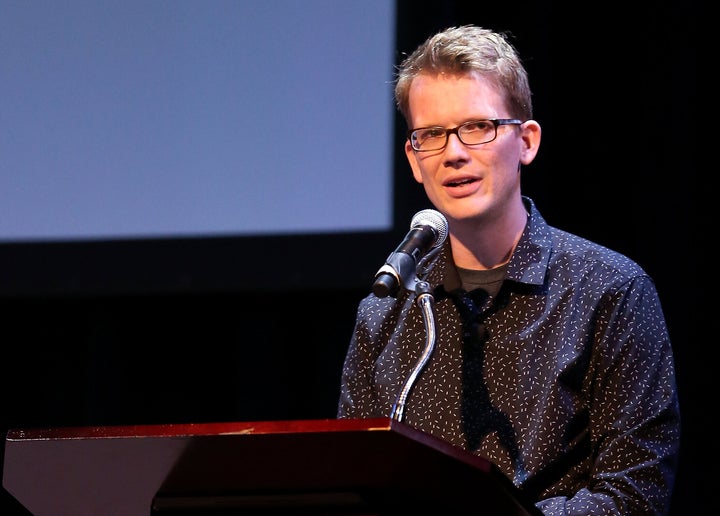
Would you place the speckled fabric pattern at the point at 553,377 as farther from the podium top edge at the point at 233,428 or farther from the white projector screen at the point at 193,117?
the white projector screen at the point at 193,117

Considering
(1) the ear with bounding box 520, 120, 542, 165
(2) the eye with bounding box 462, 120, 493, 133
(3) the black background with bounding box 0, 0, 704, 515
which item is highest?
(2) the eye with bounding box 462, 120, 493, 133

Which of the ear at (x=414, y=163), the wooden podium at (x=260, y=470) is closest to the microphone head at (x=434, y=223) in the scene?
the ear at (x=414, y=163)

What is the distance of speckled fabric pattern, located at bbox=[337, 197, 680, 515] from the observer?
5.77 feet

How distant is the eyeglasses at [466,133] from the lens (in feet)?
6.39

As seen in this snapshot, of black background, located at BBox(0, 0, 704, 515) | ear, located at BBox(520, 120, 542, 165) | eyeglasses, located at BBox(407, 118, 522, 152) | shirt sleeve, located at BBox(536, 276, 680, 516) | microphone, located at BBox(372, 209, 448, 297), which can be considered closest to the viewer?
microphone, located at BBox(372, 209, 448, 297)

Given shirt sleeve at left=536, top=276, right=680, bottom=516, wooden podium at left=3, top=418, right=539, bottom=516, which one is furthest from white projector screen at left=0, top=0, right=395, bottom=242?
wooden podium at left=3, top=418, right=539, bottom=516

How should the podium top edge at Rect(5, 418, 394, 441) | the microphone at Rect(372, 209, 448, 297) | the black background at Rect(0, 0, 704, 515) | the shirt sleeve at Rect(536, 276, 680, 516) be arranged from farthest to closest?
the black background at Rect(0, 0, 704, 515) < the shirt sleeve at Rect(536, 276, 680, 516) < the microphone at Rect(372, 209, 448, 297) < the podium top edge at Rect(5, 418, 394, 441)

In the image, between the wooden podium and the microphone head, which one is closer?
the wooden podium

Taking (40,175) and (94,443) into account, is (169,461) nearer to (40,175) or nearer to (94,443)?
(94,443)

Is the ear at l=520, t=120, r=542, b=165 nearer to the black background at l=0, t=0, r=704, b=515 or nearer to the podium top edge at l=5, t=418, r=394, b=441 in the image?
the black background at l=0, t=0, r=704, b=515

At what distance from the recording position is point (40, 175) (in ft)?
10.6

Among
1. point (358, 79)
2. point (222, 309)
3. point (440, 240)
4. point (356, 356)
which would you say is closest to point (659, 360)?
point (440, 240)

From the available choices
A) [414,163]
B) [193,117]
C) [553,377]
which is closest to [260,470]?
[553,377]

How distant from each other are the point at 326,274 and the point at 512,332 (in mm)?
1173
